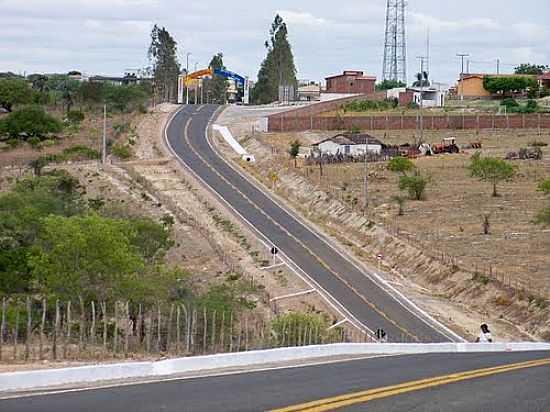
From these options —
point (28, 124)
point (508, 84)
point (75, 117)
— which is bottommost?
point (28, 124)

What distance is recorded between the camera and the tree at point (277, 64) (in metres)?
166

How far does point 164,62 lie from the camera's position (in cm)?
16750

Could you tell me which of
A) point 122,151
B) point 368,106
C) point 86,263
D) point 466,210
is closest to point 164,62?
point 368,106

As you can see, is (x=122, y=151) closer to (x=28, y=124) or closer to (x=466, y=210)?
(x=28, y=124)

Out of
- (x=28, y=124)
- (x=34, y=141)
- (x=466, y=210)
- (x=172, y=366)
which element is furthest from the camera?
(x=28, y=124)

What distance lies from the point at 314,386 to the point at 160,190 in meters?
64.5

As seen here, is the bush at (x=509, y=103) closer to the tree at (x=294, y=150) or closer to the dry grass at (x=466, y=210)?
the dry grass at (x=466, y=210)

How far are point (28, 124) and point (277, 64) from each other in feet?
214

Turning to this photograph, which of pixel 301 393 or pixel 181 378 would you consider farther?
pixel 181 378

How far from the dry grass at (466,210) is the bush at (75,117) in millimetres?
30024

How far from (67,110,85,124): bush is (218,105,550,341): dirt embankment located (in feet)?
135

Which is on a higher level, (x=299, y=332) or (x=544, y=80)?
(x=544, y=80)

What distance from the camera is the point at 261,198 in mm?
78750

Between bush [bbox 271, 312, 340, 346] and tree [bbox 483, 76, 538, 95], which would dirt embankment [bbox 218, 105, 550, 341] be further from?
tree [bbox 483, 76, 538, 95]
